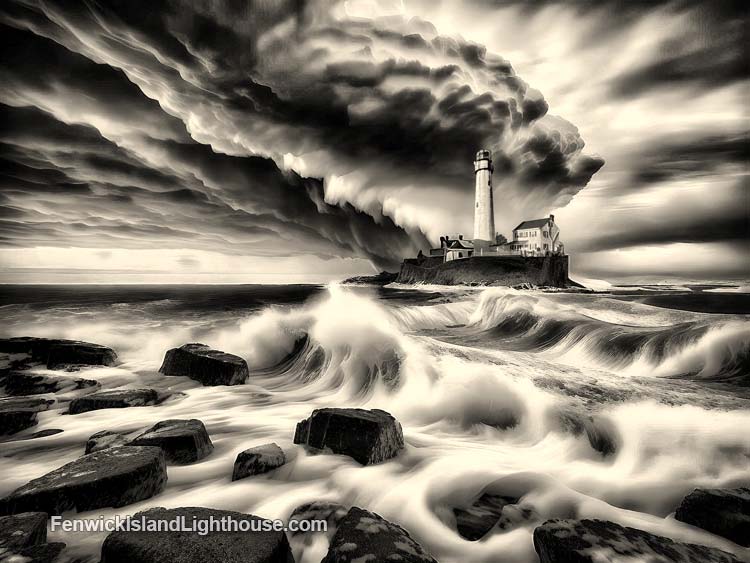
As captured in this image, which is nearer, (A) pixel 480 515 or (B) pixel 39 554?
(B) pixel 39 554

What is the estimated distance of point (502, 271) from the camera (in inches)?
1003

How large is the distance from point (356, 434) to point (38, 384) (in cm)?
368

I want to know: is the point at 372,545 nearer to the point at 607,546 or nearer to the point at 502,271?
the point at 607,546

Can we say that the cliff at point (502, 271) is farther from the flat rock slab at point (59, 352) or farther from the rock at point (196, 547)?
the rock at point (196, 547)

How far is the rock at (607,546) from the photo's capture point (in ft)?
2.61

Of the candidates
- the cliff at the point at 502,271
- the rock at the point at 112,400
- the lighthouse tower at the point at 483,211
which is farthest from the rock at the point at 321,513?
the lighthouse tower at the point at 483,211

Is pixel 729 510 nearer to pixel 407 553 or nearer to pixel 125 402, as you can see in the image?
pixel 407 553

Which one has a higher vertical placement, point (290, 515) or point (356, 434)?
point (356, 434)

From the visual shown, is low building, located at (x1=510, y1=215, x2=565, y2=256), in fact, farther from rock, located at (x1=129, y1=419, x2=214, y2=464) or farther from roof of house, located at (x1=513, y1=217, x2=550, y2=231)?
rock, located at (x1=129, y1=419, x2=214, y2=464)

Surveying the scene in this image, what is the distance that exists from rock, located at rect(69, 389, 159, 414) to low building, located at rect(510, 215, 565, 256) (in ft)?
93.5

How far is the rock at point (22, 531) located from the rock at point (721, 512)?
7.04ft

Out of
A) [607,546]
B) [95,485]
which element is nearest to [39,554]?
[95,485]

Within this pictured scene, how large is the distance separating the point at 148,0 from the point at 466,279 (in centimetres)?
2582

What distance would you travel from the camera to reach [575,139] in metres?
8.23
